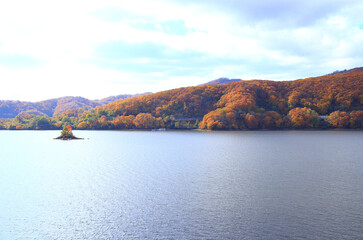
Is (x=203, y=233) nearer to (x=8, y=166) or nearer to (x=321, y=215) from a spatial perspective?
(x=321, y=215)

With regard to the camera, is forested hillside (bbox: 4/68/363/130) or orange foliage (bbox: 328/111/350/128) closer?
orange foliage (bbox: 328/111/350/128)

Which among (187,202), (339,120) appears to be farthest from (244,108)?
(187,202)

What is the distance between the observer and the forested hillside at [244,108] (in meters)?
93.6

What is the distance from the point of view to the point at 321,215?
12422 mm

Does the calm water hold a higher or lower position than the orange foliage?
lower

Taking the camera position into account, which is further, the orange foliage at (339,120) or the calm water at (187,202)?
the orange foliage at (339,120)

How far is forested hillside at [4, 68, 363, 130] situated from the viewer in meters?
93.6

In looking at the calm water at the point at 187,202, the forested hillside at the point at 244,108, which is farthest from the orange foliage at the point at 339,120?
the calm water at the point at 187,202

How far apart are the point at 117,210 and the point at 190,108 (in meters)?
103

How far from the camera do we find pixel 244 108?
330 ft

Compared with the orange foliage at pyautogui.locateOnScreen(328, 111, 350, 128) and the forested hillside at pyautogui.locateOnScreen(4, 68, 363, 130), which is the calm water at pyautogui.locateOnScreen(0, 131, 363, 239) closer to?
the orange foliage at pyautogui.locateOnScreen(328, 111, 350, 128)

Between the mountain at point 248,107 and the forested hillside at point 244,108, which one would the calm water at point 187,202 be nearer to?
the forested hillside at point 244,108

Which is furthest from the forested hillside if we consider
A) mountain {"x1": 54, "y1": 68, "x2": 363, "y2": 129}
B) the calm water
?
the calm water

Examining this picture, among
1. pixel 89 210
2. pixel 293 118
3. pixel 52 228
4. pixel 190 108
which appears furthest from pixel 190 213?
pixel 190 108
